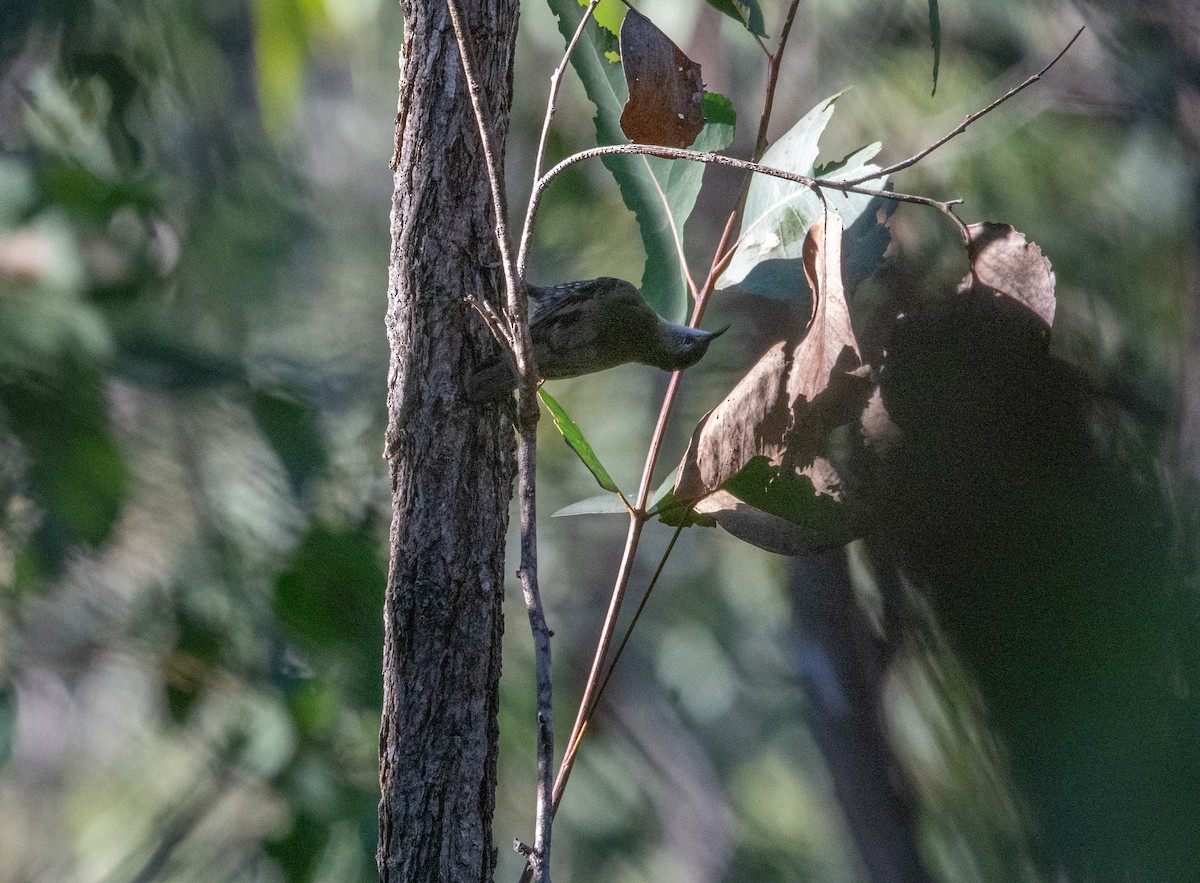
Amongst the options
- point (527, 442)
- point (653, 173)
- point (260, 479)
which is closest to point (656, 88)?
point (653, 173)

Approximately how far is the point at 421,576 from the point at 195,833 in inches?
25.3

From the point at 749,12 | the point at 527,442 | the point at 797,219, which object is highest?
the point at 749,12

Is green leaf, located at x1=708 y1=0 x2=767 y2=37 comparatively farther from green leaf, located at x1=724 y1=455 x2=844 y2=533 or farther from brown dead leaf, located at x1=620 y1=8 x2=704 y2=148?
green leaf, located at x1=724 y1=455 x2=844 y2=533

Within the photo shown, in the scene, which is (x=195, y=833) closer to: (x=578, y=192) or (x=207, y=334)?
(x=207, y=334)

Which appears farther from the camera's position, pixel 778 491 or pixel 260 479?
pixel 260 479

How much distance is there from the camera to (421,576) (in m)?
0.40

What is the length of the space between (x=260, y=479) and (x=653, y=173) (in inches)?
20.6

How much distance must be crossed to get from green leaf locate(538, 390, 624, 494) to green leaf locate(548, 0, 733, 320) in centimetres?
11

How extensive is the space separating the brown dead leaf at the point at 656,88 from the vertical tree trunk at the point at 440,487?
0.23 ft

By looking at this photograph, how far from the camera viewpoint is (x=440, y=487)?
0.40 meters

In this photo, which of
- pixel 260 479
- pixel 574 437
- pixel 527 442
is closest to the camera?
pixel 527 442

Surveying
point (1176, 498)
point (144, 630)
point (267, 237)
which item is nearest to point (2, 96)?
point (267, 237)

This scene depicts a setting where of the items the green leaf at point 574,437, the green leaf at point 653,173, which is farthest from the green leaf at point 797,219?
the green leaf at point 574,437

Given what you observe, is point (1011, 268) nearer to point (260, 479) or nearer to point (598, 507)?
point (598, 507)
